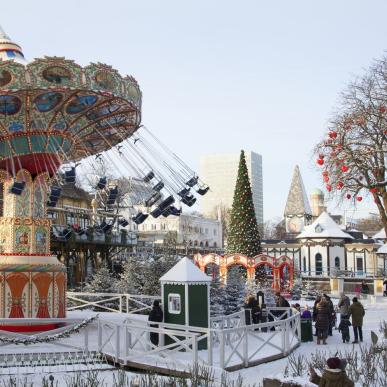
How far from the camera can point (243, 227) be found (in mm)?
44656

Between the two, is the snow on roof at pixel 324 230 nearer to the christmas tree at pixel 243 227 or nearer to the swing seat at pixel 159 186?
the christmas tree at pixel 243 227

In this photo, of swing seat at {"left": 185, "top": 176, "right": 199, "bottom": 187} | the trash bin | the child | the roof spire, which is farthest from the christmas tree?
the roof spire

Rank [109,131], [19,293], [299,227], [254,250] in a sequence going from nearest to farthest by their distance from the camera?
[19,293], [109,131], [254,250], [299,227]

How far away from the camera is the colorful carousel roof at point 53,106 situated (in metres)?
16.6

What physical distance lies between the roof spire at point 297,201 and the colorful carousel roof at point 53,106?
8982 centimetres

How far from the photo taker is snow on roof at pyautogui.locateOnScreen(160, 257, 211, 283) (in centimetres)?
1585

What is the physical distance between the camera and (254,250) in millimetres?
44500

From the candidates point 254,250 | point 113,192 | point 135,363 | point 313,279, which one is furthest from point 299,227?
point 135,363

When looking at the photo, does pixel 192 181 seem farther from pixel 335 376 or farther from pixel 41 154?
pixel 335 376

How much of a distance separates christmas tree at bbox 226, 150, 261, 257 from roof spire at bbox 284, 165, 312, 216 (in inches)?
2518

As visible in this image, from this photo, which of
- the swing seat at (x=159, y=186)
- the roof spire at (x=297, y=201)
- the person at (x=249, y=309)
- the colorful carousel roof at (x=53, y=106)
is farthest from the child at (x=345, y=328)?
the roof spire at (x=297, y=201)

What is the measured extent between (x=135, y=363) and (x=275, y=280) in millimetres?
28481

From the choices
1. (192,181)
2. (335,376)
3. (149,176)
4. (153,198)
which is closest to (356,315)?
(192,181)

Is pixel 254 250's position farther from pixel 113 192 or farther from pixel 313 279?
pixel 113 192
